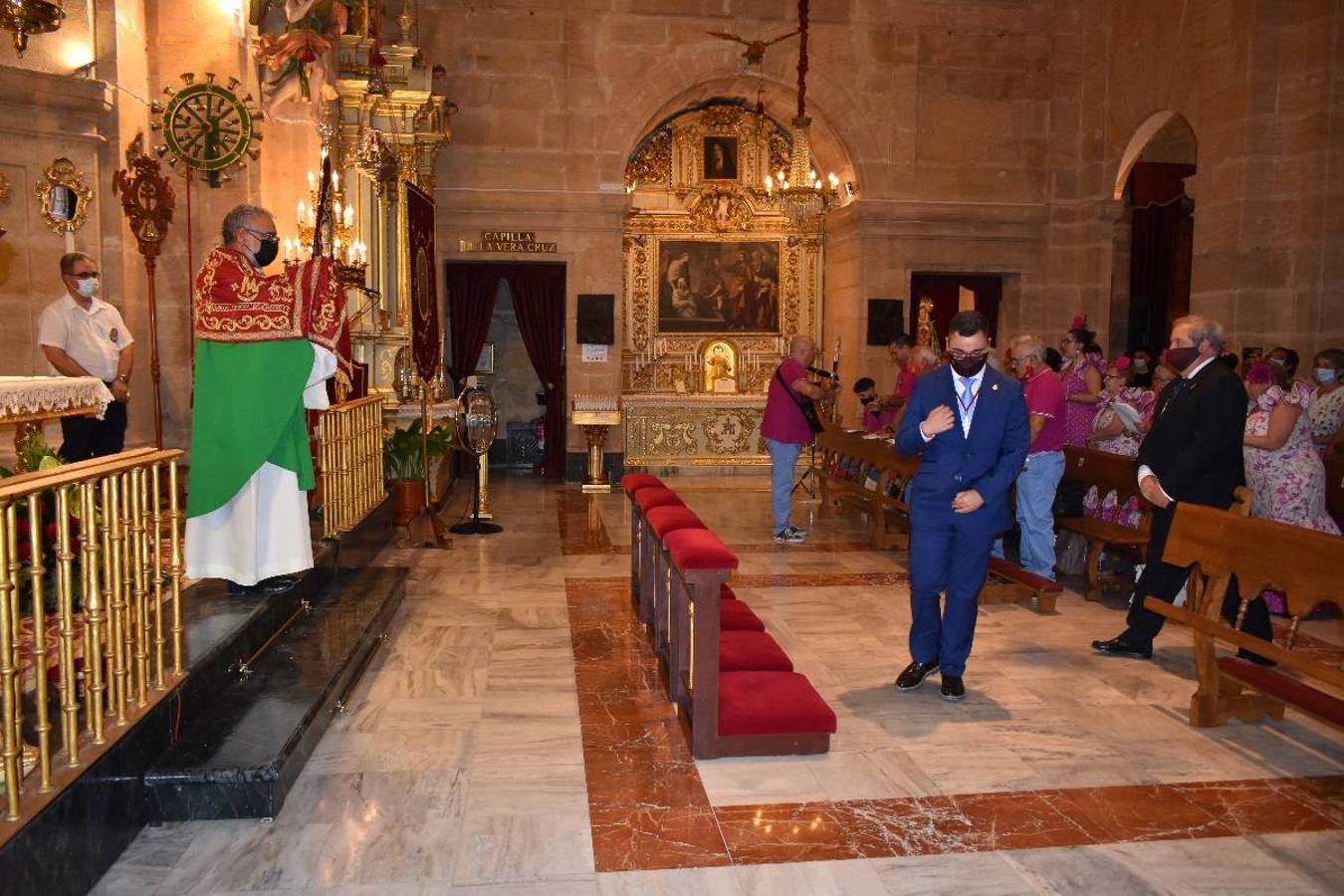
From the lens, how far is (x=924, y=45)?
13.2 m

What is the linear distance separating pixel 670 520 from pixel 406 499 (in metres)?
4.11

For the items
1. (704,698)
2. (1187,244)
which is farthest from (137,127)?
(1187,244)

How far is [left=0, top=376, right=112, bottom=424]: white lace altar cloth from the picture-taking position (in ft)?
13.1

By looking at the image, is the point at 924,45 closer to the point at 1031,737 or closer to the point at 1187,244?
the point at 1187,244

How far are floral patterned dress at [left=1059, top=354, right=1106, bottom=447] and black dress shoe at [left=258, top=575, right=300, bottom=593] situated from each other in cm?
541

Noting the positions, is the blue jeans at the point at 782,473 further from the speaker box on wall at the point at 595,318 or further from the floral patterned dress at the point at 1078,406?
the speaker box on wall at the point at 595,318

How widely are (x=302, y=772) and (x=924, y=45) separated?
12.2m

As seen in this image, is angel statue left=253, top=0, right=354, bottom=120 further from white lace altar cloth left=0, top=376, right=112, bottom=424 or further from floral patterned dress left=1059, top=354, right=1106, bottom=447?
floral patterned dress left=1059, top=354, right=1106, bottom=447

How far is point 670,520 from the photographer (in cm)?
470

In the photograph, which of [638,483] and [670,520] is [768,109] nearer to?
[638,483]

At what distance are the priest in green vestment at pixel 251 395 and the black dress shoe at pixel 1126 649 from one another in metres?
3.98

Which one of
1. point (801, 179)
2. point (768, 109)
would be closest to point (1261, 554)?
point (801, 179)

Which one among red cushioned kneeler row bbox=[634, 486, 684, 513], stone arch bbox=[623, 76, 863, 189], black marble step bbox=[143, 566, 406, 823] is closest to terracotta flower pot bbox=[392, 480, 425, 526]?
black marble step bbox=[143, 566, 406, 823]

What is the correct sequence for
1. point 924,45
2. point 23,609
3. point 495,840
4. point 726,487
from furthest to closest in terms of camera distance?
point 924,45 → point 726,487 → point 23,609 → point 495,840
